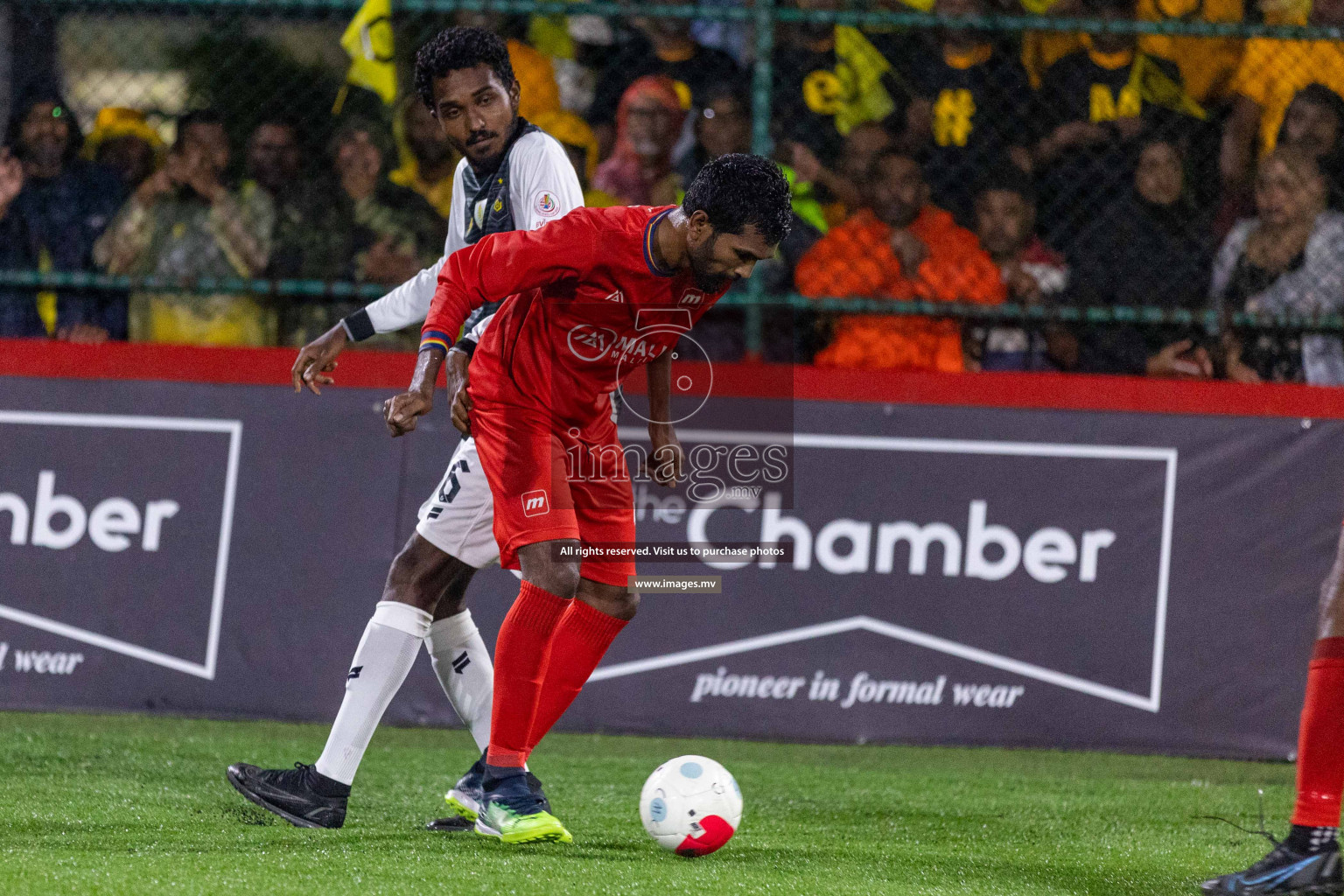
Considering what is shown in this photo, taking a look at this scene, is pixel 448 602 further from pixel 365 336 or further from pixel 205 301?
pixel 205 301

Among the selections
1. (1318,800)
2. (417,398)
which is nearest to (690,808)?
(417,398)

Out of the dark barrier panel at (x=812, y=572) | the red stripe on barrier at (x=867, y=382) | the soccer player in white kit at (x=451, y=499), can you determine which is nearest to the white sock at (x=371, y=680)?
the soccer player in white kit at (x=451, y=499)

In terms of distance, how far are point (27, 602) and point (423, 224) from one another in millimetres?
2127

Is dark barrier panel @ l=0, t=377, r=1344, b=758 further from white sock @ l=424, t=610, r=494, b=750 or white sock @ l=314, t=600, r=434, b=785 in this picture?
white sock @ l=314, t=600, r=434, b=785

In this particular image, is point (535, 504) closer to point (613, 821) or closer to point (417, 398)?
point (417, 398)

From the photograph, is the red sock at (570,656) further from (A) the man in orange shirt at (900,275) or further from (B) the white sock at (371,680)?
(A) the man in orange shirt at (900,275)

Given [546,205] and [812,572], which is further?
[812,572]

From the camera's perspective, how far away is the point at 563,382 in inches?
144

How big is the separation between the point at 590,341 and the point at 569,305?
0.10 metres

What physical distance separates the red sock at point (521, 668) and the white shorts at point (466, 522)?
0.97 feet

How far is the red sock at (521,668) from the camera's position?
354 cm

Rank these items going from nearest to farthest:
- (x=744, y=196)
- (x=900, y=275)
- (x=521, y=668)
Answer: (x=744, y=196)
(x=521, y=668)
(x=900, y=275)

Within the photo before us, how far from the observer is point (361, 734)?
12.2 ft

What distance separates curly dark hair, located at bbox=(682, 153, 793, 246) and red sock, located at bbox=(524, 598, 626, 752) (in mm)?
1030
